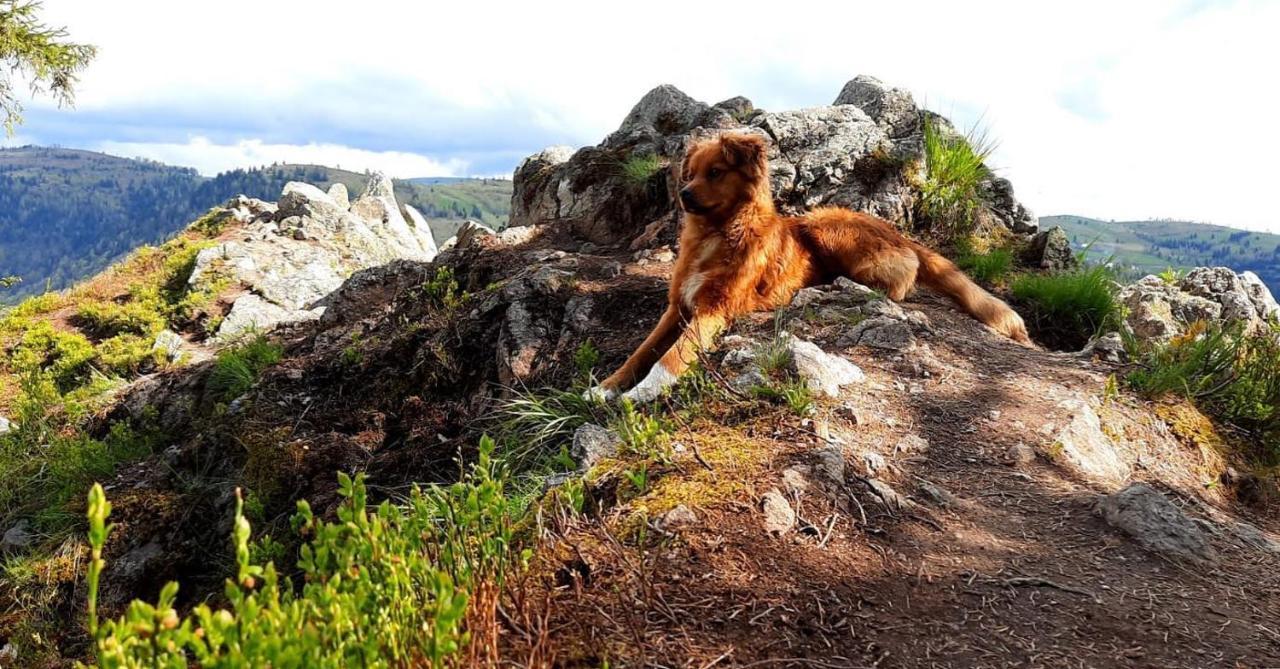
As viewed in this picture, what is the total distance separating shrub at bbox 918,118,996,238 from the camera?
838cm

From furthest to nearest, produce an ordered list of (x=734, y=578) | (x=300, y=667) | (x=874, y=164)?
1. (x=874, y=164)
2. (x=734, y=578)
3. (x=300, y=667)

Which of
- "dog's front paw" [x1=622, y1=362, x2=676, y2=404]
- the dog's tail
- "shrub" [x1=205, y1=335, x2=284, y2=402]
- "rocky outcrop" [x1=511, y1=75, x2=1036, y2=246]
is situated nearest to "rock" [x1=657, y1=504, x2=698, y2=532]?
"dog's front paw" [x1=622, y1=362, x2=676, y2=404]

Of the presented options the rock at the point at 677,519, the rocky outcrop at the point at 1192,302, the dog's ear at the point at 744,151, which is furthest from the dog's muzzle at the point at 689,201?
the rocky outcrop at the point at 1192,302

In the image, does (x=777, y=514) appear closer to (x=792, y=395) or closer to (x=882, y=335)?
(x=792, y=395)

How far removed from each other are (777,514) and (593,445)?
3.84 ft

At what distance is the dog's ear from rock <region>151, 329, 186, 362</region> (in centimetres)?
1048

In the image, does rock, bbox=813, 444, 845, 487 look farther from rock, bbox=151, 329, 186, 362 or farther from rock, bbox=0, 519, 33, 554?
rock, bbox=151, 329, 186, 362

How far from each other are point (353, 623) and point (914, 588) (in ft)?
6.34

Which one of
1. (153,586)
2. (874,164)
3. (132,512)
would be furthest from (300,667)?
(874,164)

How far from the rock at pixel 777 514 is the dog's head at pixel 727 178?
331 cm

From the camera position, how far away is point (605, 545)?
8.31 feet

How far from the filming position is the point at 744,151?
226 inches

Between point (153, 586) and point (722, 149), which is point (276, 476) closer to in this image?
point (153, 586)

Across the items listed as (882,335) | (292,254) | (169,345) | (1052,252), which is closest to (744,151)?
(882,335)
